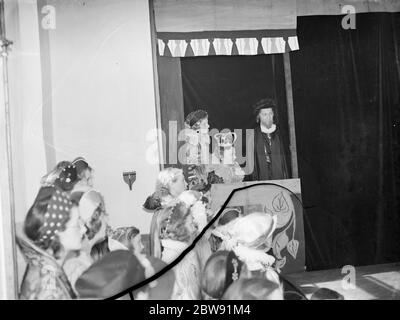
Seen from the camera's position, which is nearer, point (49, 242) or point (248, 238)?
point (49, 242)

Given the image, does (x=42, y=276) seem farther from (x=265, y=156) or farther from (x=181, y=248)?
(x=265, y=156)

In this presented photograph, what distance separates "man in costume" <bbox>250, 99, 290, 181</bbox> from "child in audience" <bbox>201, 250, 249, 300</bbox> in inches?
15.8

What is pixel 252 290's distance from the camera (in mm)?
1905

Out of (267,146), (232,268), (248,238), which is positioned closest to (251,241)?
(248,238)

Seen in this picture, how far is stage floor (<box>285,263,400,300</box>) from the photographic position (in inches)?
77.1

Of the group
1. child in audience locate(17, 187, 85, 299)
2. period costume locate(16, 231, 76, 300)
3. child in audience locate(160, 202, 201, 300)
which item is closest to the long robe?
child in audience locate(160, 202, 201, 300)

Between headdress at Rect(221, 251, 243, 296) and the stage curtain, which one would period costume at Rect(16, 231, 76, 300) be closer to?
headdress at Rect(221, 251, 243, 296)

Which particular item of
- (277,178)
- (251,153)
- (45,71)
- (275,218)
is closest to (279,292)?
(275,218)

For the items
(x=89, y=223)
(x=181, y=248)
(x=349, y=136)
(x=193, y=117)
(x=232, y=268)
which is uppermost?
(x=193, y=117)

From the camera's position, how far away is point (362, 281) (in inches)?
78.8

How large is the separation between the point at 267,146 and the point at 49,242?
1.05 m

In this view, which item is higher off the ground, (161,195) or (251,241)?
(161,195)

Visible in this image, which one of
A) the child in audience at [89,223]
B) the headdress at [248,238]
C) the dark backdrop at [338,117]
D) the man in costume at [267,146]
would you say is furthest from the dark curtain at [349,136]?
the child in audience at [89,223]

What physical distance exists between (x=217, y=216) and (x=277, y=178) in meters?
0.33
